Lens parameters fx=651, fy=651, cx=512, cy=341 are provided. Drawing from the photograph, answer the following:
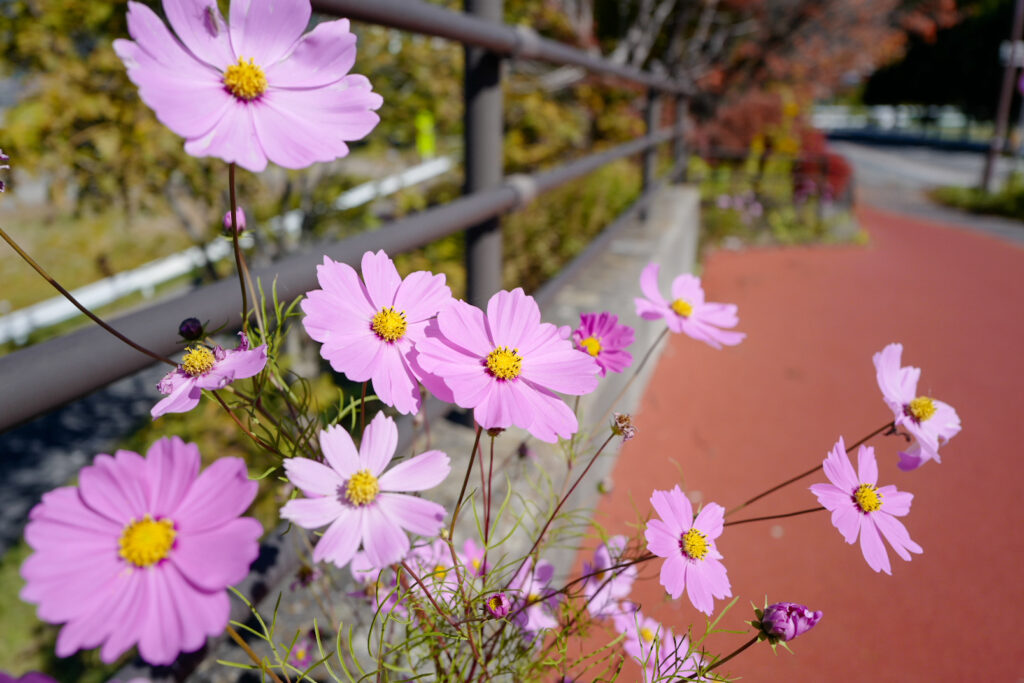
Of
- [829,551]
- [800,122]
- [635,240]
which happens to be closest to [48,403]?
[829,551]

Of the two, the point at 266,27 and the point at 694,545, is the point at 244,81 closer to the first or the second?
the point at 266,27

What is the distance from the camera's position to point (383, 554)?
1.51 ft

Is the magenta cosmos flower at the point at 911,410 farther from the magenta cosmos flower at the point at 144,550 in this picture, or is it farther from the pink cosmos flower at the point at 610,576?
the magenta cosmos flower at the point at 144,550

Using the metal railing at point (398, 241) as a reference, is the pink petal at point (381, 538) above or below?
below

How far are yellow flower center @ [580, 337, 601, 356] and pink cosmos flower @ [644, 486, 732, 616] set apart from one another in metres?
Answer: 0.17

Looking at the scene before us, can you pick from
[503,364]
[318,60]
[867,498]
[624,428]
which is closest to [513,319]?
[503,364]

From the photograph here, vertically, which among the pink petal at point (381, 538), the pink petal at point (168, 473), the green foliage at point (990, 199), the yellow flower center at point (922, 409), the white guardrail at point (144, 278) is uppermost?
the pink petal at point (168, 473)

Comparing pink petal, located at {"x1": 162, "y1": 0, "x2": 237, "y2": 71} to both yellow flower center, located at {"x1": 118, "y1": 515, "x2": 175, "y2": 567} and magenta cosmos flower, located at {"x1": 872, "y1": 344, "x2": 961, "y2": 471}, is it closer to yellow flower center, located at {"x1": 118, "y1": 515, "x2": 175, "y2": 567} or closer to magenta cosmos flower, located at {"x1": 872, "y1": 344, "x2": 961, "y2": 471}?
yellow flower center, located at {"x1": 118, "y1": 515, "x2": 175, "y2": 567}

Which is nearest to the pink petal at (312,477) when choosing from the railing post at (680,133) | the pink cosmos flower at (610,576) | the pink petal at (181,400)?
Answer: the pink petal at (181,400)

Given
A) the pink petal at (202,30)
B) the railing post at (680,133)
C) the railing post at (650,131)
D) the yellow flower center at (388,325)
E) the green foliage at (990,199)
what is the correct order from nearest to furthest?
the pink petal at (202,30)
the yellow flower center at (388,325)
the railing post at (650,131)
the railing post at (680,133)
the green foliage at (990,199)

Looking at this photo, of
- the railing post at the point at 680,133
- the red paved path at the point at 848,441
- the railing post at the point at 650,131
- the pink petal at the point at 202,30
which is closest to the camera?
the pink petal at the point at 202,30

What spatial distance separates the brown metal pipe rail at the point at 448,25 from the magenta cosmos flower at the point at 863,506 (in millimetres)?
872

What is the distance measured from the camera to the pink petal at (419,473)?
0.52 meters

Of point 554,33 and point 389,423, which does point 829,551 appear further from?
point 554,33
